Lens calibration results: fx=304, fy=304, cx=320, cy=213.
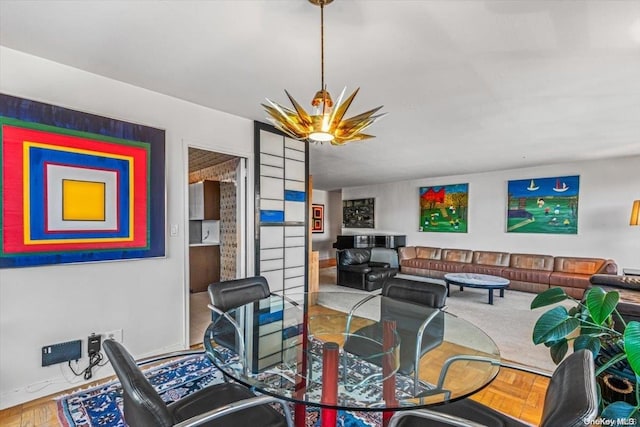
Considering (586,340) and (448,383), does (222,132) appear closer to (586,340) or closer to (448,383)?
(448,383)

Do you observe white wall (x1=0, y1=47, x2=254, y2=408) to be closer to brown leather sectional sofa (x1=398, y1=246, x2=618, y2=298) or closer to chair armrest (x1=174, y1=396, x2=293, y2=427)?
chair armrest (x1=174, y1=396, x2=293, y2=427)

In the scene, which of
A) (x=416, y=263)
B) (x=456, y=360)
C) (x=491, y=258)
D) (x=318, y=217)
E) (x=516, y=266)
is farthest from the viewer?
(x=318, y=217)

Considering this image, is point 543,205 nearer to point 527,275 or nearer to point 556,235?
point 556,235

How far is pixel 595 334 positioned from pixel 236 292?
2.13 m

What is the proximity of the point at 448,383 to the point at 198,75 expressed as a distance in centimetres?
266

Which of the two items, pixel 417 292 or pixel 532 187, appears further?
pixel 532 187

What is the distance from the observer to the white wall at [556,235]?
5.29 m

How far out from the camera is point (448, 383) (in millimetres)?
1425

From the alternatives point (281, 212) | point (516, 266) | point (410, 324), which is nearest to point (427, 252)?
point (516, 266)

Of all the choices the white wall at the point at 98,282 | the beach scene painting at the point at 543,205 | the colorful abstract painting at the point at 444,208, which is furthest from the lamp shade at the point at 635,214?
the white wall at the point at 98,282

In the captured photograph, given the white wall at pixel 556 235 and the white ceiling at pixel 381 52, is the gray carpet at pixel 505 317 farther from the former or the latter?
the white ceiling at pixel 381 52

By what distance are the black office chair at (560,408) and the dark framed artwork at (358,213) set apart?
7.63 meters

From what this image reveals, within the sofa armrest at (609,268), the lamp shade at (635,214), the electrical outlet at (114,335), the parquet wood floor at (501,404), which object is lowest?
the parquet wood floor at (501,404)

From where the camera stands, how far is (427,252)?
7227 mm
